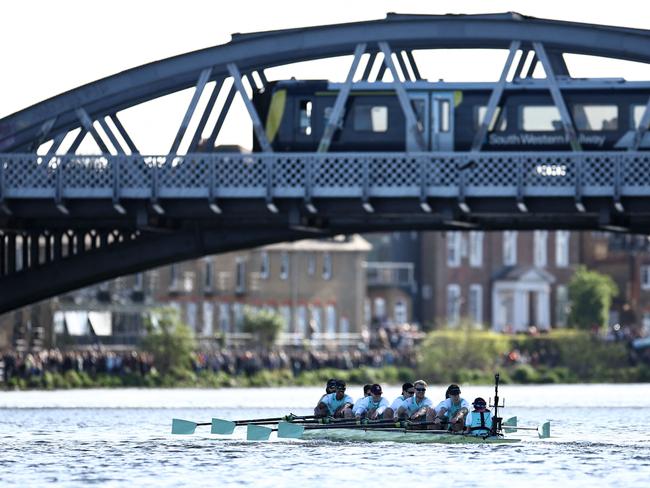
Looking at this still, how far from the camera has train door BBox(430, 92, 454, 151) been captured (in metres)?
62.2

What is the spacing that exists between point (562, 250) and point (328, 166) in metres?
94.3

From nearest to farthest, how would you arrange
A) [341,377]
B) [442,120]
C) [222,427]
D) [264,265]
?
1. [222,427]
2. [442,120]
3. [341,377]
4. [264,265]

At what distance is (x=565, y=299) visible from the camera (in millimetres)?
152125

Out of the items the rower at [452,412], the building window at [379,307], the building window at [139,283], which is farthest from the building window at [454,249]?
the rower at [452,412]

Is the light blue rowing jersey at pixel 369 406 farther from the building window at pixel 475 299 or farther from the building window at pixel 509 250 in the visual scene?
the building window at pixel 509 250

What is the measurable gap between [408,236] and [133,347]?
40316 mm

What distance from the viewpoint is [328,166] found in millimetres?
60188

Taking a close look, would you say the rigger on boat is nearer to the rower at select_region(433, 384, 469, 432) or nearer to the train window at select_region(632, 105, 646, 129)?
the rower at select_region(433, 384, 469, 432)

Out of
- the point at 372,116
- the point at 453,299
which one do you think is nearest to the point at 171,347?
the point at 453,299

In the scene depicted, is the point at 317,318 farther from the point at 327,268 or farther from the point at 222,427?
the point at 222,427

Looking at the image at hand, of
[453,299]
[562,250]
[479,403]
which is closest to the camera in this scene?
[479,403]

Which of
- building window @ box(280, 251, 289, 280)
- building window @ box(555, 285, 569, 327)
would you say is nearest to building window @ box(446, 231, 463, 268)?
building window @ box(555, 285, 569, 327)

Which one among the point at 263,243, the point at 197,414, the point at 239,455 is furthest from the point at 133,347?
the point at 239,455

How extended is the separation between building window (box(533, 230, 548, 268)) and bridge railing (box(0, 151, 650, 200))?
89.9 m
